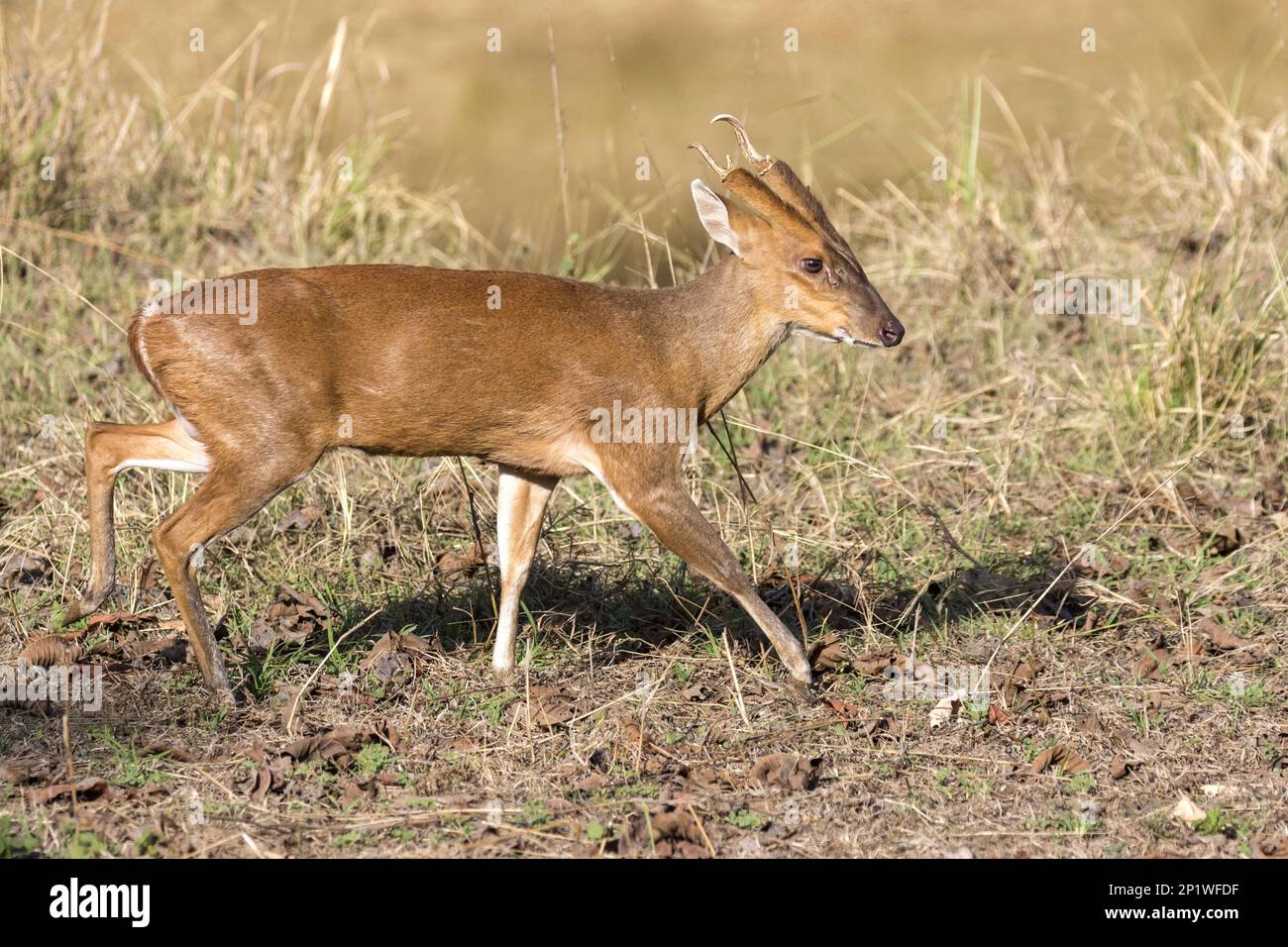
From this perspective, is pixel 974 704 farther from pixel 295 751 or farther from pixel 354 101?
pixel 354 101

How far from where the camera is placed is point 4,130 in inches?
369

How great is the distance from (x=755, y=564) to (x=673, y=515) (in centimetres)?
113

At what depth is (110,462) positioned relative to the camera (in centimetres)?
584

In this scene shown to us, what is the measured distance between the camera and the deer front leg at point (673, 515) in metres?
5.82

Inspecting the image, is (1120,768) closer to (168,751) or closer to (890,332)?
(890,332)

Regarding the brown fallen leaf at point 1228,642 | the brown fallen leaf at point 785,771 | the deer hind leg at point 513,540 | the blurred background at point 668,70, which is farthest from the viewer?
the blurred background at point 668,70

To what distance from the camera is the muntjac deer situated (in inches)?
218

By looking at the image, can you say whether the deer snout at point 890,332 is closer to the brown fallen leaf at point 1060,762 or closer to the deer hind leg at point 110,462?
the brown fallen leaf at point 1060,762

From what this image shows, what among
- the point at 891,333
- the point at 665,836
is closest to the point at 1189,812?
the point at 665,836

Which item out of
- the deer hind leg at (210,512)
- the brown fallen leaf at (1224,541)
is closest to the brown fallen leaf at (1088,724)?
the brown fallen leaf at (1224,541)

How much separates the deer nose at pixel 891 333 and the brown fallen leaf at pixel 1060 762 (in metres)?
1.52

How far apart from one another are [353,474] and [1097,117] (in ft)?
29.8

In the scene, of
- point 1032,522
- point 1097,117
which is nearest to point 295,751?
point 1032,522

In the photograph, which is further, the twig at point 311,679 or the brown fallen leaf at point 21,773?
the twig at point 311,679
